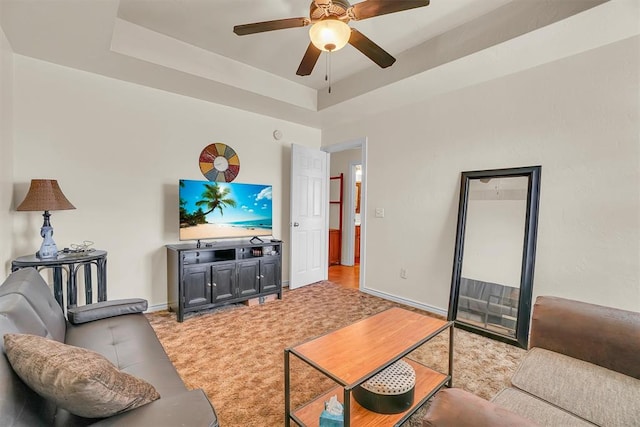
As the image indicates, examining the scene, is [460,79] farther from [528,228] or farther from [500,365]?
[500,365]

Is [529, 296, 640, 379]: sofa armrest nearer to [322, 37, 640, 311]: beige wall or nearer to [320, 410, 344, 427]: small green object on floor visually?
[322, 37, 640, 311]: beige wall

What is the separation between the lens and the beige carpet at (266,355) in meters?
1.76

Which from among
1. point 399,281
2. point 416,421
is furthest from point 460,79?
point 416,421

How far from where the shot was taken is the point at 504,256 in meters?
2.67

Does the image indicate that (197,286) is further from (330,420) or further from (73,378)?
(73,378)

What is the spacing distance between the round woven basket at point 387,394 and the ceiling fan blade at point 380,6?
1.97 m

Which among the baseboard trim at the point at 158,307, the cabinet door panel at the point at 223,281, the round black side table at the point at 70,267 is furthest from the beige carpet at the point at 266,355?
the round black side table at the point at 70,267

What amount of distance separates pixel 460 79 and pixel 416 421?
2891 mm

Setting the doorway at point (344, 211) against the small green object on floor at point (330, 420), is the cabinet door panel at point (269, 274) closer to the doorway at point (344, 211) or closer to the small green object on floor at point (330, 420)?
the doorway at point (344, 211)

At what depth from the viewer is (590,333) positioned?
4.78 feet

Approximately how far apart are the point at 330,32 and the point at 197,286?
260cm

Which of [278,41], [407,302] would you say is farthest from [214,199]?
[407,302]

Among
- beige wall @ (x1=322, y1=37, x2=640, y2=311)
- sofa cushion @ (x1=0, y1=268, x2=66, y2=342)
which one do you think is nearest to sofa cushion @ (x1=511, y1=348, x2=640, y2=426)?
beige wall @ (x1=322, y1=37, x2=640, y2=311)

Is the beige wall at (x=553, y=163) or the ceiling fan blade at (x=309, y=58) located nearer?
the ceiling fan blade at (x=309, y=58)
